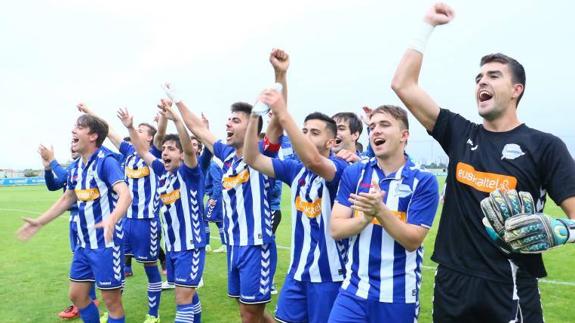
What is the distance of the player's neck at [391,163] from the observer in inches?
147

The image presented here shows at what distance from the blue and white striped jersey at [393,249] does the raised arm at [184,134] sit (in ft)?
8.01

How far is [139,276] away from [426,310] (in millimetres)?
5319

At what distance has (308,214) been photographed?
424cm

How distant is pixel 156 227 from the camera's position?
7469mm

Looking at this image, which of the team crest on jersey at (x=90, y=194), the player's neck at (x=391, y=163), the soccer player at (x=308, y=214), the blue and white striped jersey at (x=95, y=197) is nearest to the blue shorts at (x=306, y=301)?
the soccer player at (x=308, y=214)

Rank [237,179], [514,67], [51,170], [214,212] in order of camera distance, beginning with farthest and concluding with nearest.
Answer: [214,212]
[51,170]
[237,179]
[514,67]

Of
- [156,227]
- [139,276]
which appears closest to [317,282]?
[156,227]

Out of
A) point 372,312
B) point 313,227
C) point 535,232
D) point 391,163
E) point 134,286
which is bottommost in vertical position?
point 134,286

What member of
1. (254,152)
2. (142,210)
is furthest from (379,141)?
(142,210)

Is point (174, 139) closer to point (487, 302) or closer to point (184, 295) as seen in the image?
point (184, 295)

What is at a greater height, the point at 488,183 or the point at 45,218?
the point at 488,183

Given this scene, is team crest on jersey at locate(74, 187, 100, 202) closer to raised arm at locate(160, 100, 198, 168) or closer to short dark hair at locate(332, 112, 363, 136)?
raised arm at locate(160, 100, 198, 168)

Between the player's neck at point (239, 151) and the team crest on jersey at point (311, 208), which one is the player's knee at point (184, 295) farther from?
the team crest on jersey at point (311, 208)

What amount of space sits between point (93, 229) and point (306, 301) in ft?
8.33
